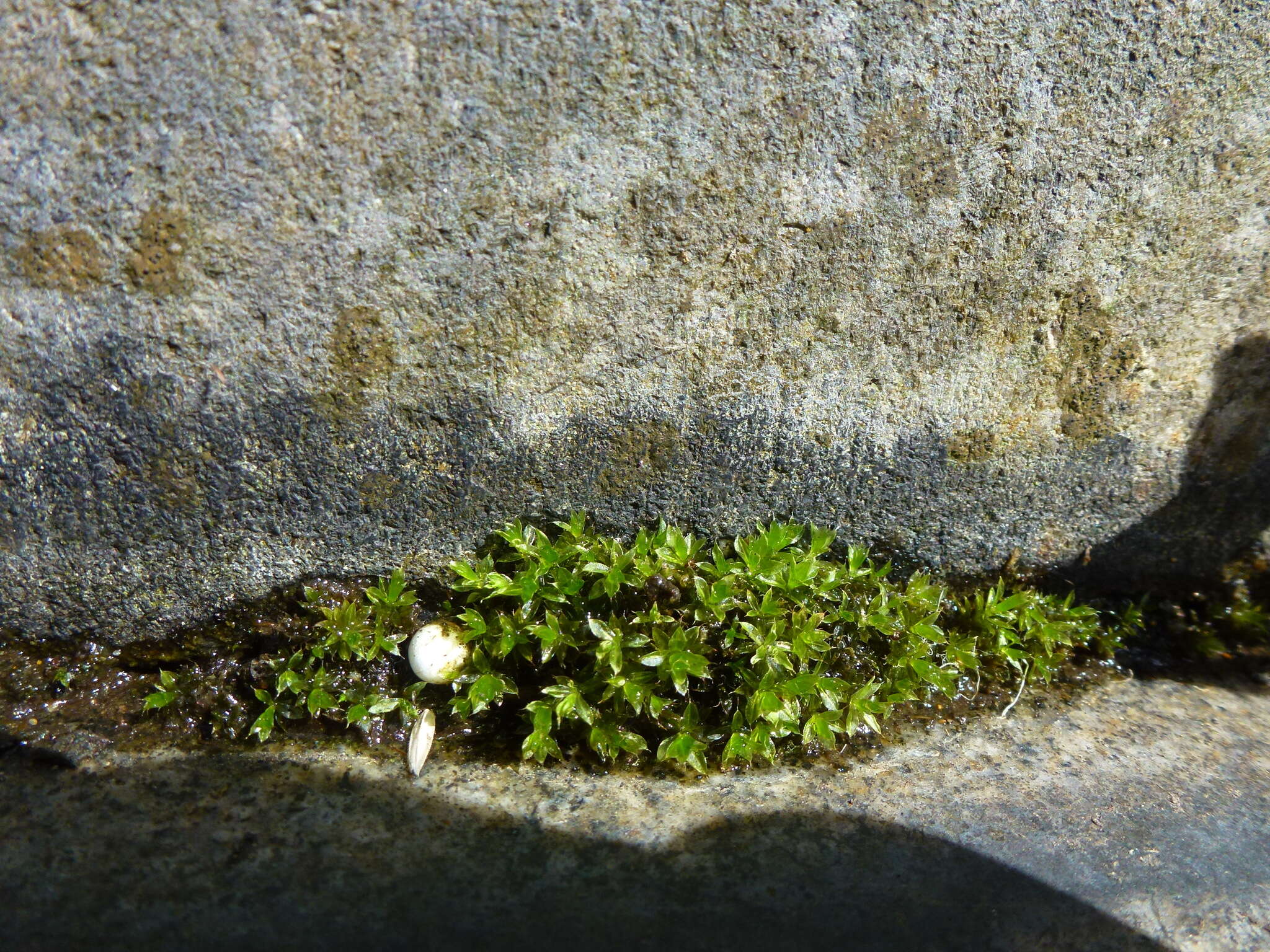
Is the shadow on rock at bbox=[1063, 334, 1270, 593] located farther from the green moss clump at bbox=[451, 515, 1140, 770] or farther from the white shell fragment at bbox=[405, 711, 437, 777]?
the white shell fragment at bbox=[405, 711, 437, 777]

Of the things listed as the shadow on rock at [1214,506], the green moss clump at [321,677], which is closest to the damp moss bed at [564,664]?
the green moss clump at [321,677]

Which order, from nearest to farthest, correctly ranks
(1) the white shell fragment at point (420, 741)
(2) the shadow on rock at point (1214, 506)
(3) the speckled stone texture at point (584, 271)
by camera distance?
(3) the speckled stone texture at point (584, 271) → (1) the white shell fragment at point (420, 741) → (2) the shadow on rock at point (1214, 506)

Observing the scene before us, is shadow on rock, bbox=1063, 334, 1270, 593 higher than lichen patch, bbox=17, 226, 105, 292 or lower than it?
lower

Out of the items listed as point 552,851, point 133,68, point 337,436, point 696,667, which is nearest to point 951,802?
point 696,667

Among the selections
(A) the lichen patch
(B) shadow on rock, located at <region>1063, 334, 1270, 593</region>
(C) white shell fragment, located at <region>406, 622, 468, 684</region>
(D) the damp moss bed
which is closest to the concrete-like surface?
(D) the damp moss bed

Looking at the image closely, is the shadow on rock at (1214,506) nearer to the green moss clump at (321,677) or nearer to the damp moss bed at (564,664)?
the damp moss bed at (564,664)
